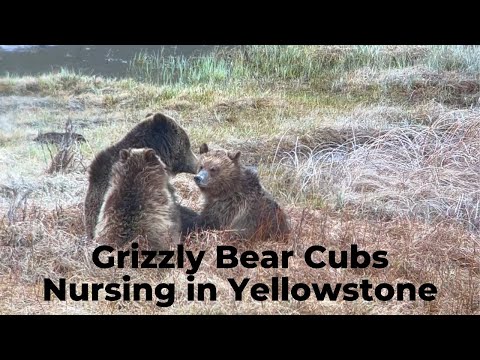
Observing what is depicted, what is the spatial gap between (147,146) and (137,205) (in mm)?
464

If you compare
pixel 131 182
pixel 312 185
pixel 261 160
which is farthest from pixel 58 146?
pixel 312 185

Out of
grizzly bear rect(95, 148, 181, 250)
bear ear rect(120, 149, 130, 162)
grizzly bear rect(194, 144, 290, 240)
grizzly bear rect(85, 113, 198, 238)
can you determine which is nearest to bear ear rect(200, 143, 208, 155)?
grizzly bear rect(194, 144, 290, 240)

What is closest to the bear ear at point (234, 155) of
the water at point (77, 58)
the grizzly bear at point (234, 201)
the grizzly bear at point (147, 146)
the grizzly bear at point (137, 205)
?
the grizzly bear at point (234, 201)

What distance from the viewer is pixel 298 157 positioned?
214 inches

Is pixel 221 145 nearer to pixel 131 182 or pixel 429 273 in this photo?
pixel 131 182

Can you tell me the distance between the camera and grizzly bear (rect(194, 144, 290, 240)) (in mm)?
5172

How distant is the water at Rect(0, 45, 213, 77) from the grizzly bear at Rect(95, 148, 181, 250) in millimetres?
797

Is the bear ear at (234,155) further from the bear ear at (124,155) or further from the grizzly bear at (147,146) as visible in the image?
the bear ear at (124,155)

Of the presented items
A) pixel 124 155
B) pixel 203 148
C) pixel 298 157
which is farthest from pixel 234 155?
pixel 124 155

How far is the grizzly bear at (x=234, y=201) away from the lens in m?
5.17

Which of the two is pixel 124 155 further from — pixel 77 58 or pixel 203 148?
pixel 77 58

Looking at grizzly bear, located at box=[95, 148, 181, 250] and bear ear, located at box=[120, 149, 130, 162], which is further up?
bear ear, located at box=[120, 149, 130, 162]

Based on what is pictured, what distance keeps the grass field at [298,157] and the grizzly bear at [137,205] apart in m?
0.20

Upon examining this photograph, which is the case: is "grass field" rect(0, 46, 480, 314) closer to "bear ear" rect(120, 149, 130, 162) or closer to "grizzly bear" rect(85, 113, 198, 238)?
"grizzly bear" rect(85, 113, 198, 238)
